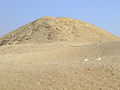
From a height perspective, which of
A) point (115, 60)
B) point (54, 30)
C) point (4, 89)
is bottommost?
point (4, 89)

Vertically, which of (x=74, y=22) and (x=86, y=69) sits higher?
(x=74, y=22)

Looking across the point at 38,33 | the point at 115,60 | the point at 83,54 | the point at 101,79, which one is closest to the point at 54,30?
the point at 38,33

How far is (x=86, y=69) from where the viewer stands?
8648 millimetres

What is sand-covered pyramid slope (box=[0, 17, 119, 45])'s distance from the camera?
2652 cm

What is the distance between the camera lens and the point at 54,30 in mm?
27984

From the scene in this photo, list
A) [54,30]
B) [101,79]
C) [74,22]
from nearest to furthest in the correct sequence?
[101,79] < [54,30] < [74,22]

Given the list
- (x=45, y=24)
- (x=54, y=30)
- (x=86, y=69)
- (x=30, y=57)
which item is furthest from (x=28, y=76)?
(x=45, y=24)

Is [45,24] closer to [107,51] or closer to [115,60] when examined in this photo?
[107,51]

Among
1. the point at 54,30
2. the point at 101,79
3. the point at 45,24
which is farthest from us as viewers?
the point at 45,24

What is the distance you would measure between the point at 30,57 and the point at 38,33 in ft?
46.0

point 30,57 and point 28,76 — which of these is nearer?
point 28,76

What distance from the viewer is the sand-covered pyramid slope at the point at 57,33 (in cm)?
2652

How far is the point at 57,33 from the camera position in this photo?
1067 inches

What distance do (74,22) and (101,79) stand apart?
24488mm
